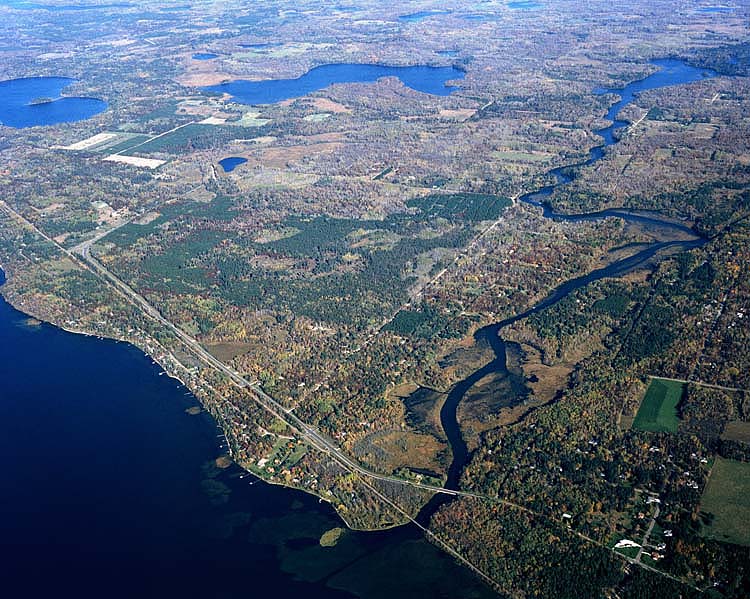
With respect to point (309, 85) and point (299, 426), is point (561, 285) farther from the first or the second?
point (309, 85)

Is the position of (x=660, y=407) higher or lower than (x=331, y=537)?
higher

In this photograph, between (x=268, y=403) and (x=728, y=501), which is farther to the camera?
(x=268, y=403)

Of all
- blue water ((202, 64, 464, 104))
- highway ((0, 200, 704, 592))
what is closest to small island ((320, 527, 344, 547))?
highway ((0, 200, 704, 592))

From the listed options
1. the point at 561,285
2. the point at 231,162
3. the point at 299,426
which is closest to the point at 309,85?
the point at 231,162

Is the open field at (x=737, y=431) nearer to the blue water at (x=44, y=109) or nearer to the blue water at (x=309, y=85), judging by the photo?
the blue water at (x=309, y=85)

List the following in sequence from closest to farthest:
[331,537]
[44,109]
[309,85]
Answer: [331,537]
[44,109]
[309,85]

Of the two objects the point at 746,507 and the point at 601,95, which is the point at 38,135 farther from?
the point at 746,507

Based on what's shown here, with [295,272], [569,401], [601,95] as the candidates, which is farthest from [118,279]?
[601,95]
